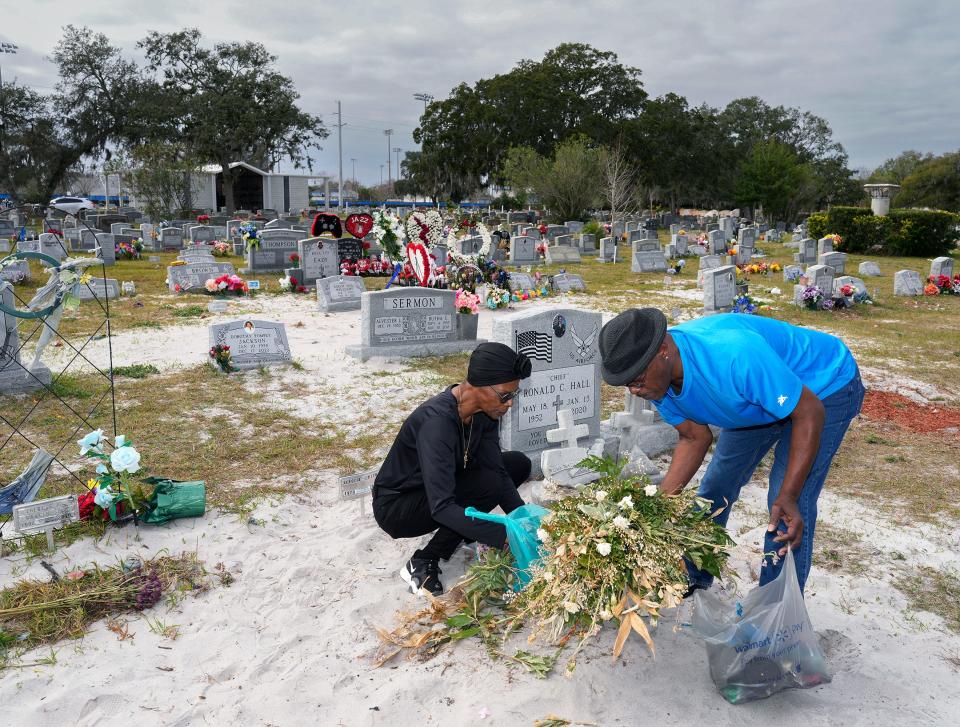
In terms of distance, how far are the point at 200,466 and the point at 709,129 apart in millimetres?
63442

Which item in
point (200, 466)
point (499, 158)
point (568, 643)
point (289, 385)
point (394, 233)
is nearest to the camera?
point (568, 643)

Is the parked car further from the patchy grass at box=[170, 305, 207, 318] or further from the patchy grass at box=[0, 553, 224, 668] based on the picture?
the patchy grass at box=[0, 553, 224, 668]

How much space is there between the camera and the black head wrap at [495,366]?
3555mm

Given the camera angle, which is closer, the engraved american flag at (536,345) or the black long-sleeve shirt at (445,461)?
the black long-sleeve shirt at (445,461)

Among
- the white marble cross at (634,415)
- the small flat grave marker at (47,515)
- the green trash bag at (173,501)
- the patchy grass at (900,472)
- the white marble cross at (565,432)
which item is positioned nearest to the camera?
the small flat grave marker at (47,515)

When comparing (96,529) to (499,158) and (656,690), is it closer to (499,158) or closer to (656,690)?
(656,690)

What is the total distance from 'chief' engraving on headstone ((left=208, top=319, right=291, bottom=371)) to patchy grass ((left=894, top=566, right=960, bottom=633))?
7137 millimetres

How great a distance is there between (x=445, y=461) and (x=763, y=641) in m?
1.57

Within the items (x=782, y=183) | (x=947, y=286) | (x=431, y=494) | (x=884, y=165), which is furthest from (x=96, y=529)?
(x=884, y=165)

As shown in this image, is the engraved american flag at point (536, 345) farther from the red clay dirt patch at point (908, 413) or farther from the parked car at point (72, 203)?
the parked car at point (72, 203)

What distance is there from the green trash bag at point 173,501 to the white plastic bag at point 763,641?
3.32 metres

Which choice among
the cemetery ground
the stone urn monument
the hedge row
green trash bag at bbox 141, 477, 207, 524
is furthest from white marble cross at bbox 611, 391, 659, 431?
the stone urn monument

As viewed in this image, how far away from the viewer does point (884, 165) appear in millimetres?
91875

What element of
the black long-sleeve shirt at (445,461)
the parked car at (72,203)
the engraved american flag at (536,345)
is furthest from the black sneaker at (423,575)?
the parked car at (72,203)
